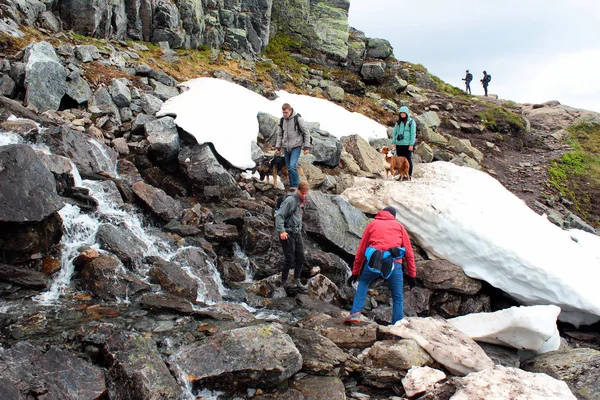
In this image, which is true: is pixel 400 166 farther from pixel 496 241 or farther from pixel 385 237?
pixel 385 237

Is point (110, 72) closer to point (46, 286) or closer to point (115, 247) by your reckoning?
point (115, 247)

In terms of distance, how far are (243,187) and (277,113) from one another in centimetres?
569

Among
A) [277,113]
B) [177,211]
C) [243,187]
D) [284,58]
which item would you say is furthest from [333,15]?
[177,211]

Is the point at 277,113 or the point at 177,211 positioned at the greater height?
the point at 277,113

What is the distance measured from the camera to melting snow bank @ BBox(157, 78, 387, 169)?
13742mm

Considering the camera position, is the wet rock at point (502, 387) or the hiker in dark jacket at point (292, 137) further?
the hiker in dark jacket at point (292, 137)

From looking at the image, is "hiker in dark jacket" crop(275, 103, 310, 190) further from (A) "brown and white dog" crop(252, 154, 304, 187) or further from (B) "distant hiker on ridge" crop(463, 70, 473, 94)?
(B) "distant hiker on ridge" crop(463, 70, 473, 94)

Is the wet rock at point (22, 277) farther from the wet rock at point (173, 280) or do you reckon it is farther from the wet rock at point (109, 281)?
Result: the wet rock at point (173, 280)

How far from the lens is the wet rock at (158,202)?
10.8 metres

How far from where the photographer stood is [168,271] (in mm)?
8555

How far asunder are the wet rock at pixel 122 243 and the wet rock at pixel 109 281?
0.54 metres

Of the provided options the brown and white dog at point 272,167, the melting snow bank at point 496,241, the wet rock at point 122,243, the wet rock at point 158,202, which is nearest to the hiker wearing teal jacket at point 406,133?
the melting snow bank at point 496,241

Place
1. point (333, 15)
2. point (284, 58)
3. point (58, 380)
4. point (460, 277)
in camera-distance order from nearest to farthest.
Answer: point (58, 380)
point (460, 277)
point (284, 58)
point (333, 15)

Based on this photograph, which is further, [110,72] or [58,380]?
[110,72]
